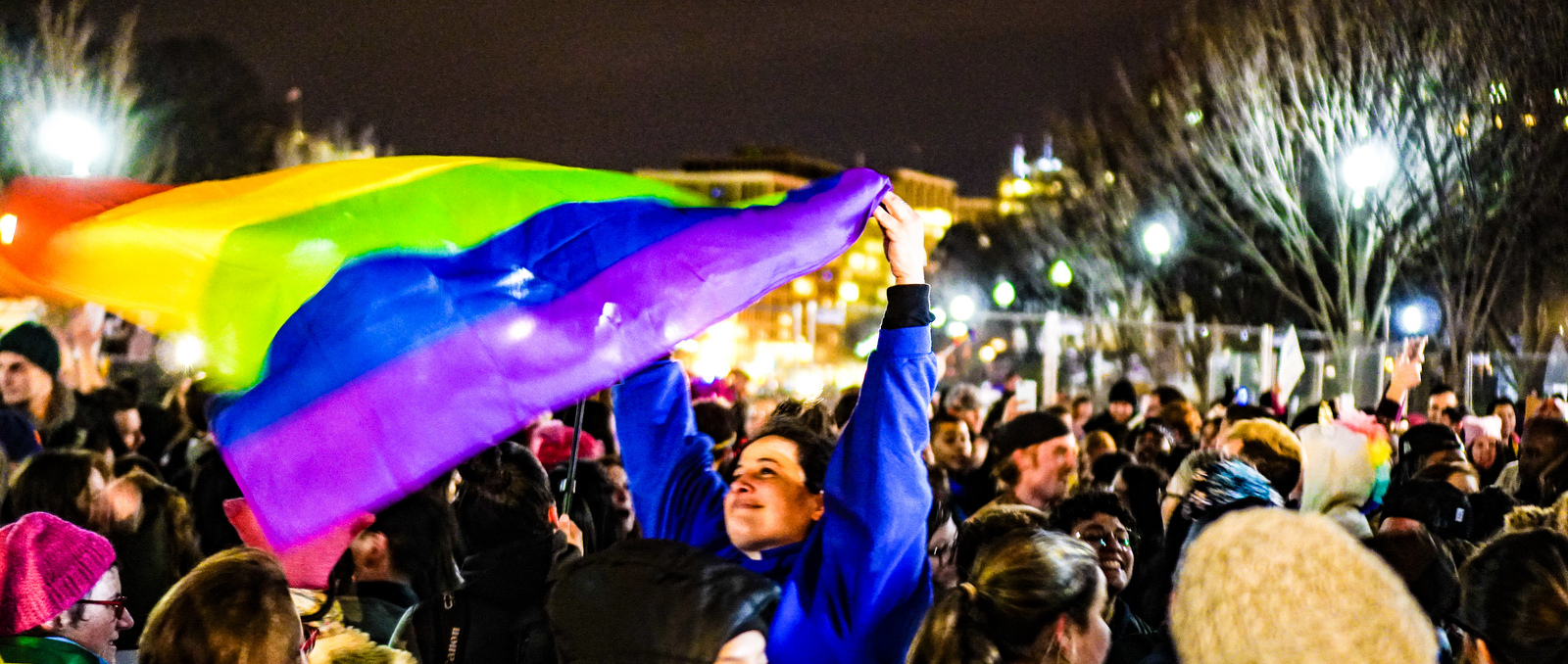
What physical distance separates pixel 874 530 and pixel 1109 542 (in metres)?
2.46

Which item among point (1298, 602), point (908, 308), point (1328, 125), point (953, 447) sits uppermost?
point (1328, 125)

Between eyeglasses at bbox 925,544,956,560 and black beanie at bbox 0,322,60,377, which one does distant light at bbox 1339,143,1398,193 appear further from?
eyeglasses at bbox 925,544,956,560

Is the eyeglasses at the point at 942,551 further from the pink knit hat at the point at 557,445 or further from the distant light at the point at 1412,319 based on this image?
the distant light at the point at 1412,319

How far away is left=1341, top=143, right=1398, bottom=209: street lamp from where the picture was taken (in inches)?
1011

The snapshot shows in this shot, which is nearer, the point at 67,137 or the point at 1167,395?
the point at 1167,395

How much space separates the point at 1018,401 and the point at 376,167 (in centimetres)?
1136

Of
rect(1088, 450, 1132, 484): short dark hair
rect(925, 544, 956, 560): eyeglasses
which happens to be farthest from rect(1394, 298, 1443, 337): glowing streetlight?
rect(925, 544, 956, 560): eyeglasses

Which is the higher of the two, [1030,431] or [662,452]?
[662,452]

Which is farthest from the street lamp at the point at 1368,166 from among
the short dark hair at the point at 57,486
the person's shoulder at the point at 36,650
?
the person's shoulder at the point at 36,650

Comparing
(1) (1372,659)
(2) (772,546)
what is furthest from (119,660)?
(1) (1372,659)

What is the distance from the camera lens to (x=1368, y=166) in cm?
2619

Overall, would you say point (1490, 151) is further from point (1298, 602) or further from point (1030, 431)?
point (1298, 602)

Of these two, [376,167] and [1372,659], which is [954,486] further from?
[1372,659]

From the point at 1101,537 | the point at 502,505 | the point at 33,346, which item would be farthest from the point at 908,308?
the point at 33,346
